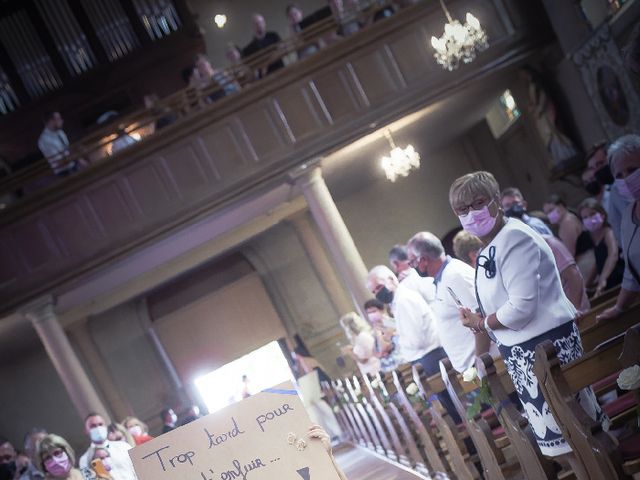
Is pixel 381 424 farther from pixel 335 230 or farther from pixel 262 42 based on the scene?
pixel 262 42

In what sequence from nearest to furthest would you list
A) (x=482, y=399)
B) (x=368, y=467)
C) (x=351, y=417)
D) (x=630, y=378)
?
(x=630, y=378), (x=482, y=399), (x=368, y=467), (x=351, y=417)

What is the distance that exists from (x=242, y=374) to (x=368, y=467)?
26.2 feet

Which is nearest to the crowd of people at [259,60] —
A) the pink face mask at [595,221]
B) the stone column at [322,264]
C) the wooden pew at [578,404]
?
the stone column at [322,264]

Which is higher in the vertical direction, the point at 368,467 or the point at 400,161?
the point at 400,161

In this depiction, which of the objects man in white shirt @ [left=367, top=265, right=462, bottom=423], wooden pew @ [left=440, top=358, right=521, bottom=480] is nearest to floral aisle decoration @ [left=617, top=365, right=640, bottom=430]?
wooden pew @ [left=440, top=358, right=521, bottom=480]

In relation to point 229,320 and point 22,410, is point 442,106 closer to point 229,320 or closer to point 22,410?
point 229,320

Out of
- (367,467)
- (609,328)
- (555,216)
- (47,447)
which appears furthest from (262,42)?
(609,328)

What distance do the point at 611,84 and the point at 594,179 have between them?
334cm

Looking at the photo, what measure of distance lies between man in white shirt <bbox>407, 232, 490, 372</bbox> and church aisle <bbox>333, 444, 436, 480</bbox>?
133cm

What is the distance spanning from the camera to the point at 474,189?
3223 mm

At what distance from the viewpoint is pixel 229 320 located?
14.9 metres

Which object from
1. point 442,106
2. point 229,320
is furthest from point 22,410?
point 442,106

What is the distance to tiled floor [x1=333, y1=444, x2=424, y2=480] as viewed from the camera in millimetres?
6039

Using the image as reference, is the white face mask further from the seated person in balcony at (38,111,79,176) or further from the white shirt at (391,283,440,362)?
the seated person in balcony at (38,111,79,176)
